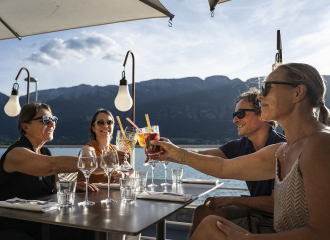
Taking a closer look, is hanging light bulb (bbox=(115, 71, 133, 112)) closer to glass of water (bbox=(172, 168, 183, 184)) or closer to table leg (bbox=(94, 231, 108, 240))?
glass of water (bbox=(172, 168, 183, 184))

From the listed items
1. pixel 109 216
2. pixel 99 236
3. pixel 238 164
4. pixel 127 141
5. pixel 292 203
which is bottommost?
pixel 99 236

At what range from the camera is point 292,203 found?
1207mm

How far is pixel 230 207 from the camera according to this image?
2.44 m

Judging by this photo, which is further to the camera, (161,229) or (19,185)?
(161,229)

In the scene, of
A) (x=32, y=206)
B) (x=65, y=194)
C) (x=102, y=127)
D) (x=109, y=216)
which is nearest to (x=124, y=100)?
(x=102, y=127)

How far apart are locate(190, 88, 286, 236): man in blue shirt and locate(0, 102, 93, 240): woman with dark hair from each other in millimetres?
1106

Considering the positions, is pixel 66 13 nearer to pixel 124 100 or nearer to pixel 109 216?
pixel 124 100

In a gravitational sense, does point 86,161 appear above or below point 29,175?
above

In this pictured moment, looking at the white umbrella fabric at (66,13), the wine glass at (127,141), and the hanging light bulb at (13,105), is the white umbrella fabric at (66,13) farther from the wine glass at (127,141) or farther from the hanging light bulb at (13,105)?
the hanging light bulb at (13,105)

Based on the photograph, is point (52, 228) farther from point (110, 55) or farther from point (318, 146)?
point (110, 55)

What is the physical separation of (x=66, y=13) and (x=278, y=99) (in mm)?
3128

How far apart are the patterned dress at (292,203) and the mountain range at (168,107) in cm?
3539

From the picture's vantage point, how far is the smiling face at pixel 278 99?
4.65 ft

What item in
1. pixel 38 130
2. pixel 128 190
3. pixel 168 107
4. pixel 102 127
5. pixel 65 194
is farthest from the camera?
pixel 168 107
